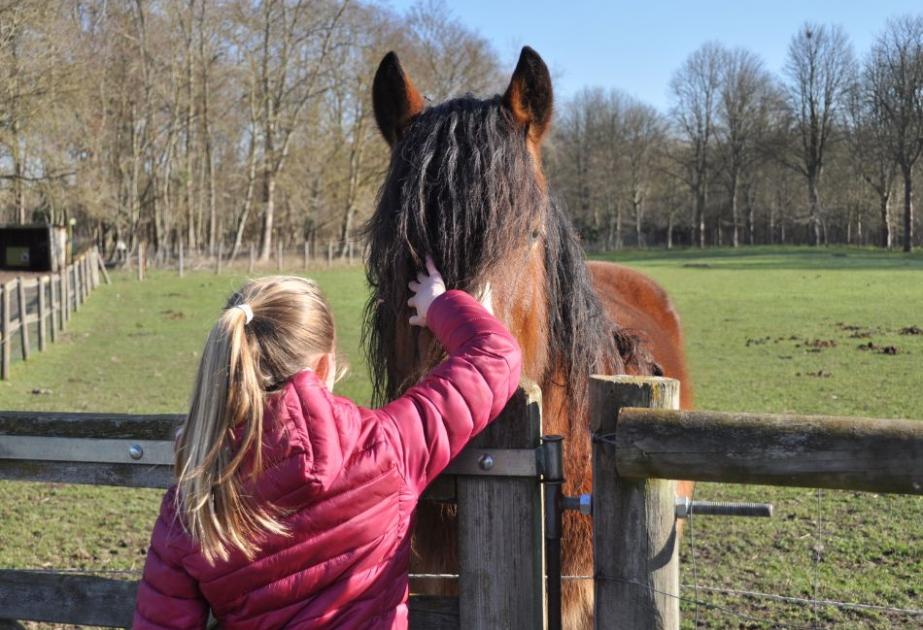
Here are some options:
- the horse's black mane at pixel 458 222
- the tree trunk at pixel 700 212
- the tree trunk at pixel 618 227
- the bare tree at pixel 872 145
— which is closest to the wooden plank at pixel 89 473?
the horse's black mane at pixel 458 222

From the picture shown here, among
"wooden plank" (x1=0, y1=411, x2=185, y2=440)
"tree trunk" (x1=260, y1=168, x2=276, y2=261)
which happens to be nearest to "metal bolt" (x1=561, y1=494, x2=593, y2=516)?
"wooden plank" (x1=0, y1=411, x2=185, y2=440)

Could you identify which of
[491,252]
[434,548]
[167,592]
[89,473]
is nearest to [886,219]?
[491,252]

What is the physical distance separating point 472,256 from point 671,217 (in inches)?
2669

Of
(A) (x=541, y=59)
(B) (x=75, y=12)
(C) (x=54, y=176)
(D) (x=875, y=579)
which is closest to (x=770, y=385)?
(D) (x=875, y=579)

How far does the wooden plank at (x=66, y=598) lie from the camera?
2336mm

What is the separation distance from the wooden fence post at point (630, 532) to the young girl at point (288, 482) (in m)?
0.28

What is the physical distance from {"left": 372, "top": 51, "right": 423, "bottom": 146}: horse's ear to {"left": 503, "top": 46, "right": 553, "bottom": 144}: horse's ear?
0.35 m

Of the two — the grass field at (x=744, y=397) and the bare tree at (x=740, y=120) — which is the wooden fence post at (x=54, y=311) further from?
the bare tree at (x=740, y=120)

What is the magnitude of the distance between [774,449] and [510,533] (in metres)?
0.65

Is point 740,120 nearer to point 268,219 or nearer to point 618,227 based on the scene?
point 618,227

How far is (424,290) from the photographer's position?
2.18 meters

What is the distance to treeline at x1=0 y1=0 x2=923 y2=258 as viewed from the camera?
30.1m

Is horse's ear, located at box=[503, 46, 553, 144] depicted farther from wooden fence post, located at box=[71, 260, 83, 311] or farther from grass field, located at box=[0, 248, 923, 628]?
wooden fence post, located at box=[71, 260, 83, 311]

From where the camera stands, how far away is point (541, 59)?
2682 millimetres
